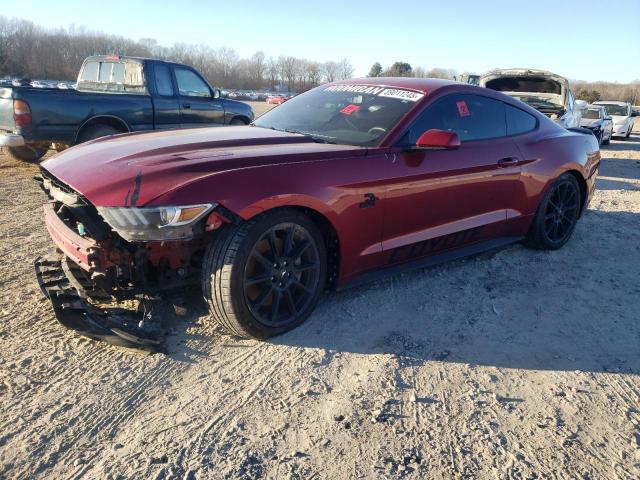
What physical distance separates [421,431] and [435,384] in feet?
1.35

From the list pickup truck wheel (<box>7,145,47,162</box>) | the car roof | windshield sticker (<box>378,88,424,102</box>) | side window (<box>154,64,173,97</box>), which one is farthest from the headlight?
side window (<box>154,64,173,97</box>)

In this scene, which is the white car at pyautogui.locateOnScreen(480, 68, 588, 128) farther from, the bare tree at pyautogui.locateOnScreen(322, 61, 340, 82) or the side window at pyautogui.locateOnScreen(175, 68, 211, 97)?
the bare tree at pyautogui.locateOnScreen(322, 61, 340, 82)

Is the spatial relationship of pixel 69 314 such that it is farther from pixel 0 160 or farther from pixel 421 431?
pixel 0 160

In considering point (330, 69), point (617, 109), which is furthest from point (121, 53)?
Answer: point (617, 109)

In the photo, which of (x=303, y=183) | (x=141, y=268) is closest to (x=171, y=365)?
(x=141, y=268)

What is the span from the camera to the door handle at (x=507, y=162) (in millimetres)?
4113

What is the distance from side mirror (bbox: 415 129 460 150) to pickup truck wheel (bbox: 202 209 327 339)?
0.98 metres

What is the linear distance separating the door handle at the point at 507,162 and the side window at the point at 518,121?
27cm

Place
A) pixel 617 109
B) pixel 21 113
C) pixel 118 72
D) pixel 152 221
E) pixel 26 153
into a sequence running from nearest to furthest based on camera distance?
pixel 152 221 < pixel 21 113 < pixel 26 153 < pixel 118 72 < pixel 617 109

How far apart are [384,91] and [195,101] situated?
234 inches

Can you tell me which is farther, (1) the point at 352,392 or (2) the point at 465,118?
(2) the point at 465,118

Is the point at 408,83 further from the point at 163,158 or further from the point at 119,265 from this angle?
the point at 119,265

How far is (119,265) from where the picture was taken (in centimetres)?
276

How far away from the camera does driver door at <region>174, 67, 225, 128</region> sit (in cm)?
888
